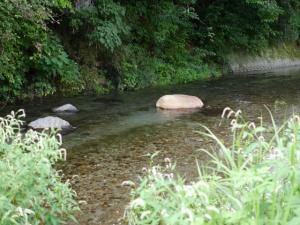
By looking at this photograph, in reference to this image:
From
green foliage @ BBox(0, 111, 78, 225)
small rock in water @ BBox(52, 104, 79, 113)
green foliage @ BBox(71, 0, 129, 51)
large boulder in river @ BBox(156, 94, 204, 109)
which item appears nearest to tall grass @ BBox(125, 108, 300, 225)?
green foliage @ BBox(0, 111, 78, 225)

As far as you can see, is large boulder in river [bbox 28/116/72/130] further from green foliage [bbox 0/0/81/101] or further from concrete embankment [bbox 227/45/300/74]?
concrete embankment [bbox 227/45/300/74]

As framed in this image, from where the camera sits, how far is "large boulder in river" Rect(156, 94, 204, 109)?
384 inches

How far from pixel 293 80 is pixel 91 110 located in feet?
24.1

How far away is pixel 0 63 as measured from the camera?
29.3ft

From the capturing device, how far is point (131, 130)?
776cm

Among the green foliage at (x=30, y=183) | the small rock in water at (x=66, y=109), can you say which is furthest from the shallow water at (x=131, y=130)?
the green foliage at (x=30, y=183)

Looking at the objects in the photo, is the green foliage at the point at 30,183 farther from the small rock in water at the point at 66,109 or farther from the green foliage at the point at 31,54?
the small rock in water at the point at 66,109

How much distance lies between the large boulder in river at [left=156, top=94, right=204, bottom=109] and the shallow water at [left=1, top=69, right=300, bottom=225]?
0.72ft

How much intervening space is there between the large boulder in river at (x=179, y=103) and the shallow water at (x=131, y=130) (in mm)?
219

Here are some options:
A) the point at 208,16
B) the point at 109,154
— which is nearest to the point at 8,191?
the point at 109,154

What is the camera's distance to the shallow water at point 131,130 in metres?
4.89

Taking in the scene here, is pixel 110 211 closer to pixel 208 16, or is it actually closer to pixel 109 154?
pixel 109 154

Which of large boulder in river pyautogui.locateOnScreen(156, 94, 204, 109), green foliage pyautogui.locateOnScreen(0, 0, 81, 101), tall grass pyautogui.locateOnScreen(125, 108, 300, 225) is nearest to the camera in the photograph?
tall grass pyautogui.locateOnScreen(125, 108, 300, 225)

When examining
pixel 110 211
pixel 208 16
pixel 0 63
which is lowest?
pixel 110 211
